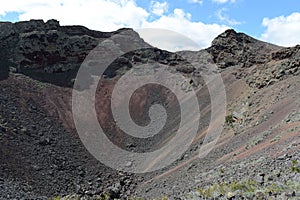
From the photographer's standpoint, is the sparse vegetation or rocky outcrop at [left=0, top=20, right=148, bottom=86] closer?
the sparse vegetation

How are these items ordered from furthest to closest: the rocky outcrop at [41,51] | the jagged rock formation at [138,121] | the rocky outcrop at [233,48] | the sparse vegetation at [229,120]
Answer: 1. the rocky outcrop at [233,48]
2. the rocky outcrop at [41,51]
3. the sparse vegetation at [229,120]
4. the jagged rock formation at [138,121]

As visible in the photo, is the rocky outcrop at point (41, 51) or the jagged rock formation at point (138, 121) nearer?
the jagged rock formation at point (138, 121)

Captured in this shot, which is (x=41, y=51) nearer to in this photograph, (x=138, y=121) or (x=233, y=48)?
(x=138, y=121)

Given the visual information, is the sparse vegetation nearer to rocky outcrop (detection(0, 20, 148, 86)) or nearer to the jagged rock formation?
the jagged rock formation

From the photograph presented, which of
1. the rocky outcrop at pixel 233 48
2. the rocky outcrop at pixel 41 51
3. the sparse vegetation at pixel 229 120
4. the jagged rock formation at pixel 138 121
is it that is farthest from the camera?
the rocky outcrop at pixel 233 48

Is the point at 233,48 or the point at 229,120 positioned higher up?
the point at 233,48

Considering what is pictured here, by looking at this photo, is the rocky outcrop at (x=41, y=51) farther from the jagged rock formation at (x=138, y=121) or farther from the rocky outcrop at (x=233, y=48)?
the rocky outcrop at (x=233, y=48)

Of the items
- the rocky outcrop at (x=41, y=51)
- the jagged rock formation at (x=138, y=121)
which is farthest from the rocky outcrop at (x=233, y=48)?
the rocky outcrop at (x=41, y=51)

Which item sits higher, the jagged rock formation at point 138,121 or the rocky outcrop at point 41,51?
the rocky outcrop at point 41,51

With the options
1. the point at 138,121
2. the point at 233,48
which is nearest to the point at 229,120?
the point at 138,121

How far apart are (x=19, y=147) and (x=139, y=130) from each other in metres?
16.9

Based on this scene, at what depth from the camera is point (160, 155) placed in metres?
40.5

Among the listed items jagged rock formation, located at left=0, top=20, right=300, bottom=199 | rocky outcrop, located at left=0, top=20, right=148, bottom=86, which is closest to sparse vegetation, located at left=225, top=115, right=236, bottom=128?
jagged rock formation, located at left=0, top=20, right=300, bottom=199

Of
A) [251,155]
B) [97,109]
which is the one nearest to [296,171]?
[251,155]
